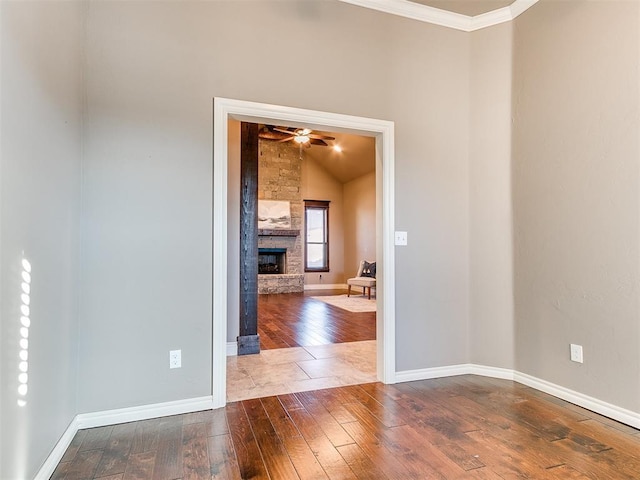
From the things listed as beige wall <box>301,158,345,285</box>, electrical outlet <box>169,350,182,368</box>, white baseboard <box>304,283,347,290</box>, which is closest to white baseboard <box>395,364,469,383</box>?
electrical outlet <box>169,350,182,368</box>

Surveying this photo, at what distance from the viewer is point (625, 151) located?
2086 mm

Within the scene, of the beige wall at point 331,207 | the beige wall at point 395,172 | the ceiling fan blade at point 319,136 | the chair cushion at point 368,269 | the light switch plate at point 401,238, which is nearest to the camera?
the beige wall at point 395,172

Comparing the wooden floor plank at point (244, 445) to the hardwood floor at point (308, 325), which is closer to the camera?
the wooden floor plank at point (244, 445)

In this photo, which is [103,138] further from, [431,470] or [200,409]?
[431,470]

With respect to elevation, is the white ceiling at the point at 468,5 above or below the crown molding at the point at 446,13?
above

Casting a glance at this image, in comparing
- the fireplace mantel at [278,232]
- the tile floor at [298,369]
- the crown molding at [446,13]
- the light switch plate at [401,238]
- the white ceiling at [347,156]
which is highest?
the white ceiling at [347,156]

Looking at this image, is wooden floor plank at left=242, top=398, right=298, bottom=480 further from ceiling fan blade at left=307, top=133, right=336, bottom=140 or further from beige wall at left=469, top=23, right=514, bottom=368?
ceiling fan blade at left=307, top=133, right=336, bottom=140

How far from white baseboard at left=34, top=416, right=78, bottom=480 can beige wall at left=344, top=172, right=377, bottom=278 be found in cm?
742

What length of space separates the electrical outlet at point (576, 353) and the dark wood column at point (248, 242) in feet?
8.68

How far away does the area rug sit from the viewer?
250 inches

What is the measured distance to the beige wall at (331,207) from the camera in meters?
10.1

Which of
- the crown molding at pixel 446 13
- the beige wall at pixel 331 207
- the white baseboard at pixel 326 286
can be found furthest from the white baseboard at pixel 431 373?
the beige wall at pixel 331 207

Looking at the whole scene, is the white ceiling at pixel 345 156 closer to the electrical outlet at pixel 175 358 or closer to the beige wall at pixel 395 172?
the beige wall at pixel 395 172

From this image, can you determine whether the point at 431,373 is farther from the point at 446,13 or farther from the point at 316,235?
the point at 316,235
